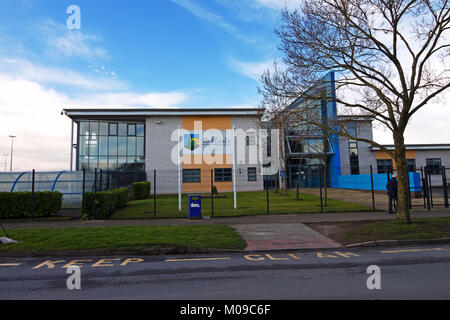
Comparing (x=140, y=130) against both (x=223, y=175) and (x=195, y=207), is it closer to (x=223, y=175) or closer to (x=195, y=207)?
(x=223, y=175)

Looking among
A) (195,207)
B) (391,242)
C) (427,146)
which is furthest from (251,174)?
(427,146)

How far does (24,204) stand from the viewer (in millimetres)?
13617

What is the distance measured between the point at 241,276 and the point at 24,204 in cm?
1282

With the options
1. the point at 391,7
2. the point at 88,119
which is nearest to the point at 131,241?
the point at 391,7

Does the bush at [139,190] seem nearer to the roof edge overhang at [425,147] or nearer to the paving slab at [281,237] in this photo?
the paving slab at [281,237]

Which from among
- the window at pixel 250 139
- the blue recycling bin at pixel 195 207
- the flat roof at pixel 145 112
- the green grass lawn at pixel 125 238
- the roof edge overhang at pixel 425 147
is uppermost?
the flat roof at pixel 145 112

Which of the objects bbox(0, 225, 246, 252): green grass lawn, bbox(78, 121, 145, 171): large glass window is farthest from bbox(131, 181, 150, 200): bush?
bbox(0, 225, 246, 252): green grass lawn

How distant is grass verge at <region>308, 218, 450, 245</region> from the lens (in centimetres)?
893

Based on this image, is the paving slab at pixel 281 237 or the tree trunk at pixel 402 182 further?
the tree trunk at pixel 402 182

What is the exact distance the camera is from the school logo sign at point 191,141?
3197cm

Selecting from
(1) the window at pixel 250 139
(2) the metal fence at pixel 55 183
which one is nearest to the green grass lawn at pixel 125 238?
(2) the metal fence at pixel 55 183

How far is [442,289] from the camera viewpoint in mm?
4539

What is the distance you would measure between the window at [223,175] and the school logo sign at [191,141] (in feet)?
11.9
